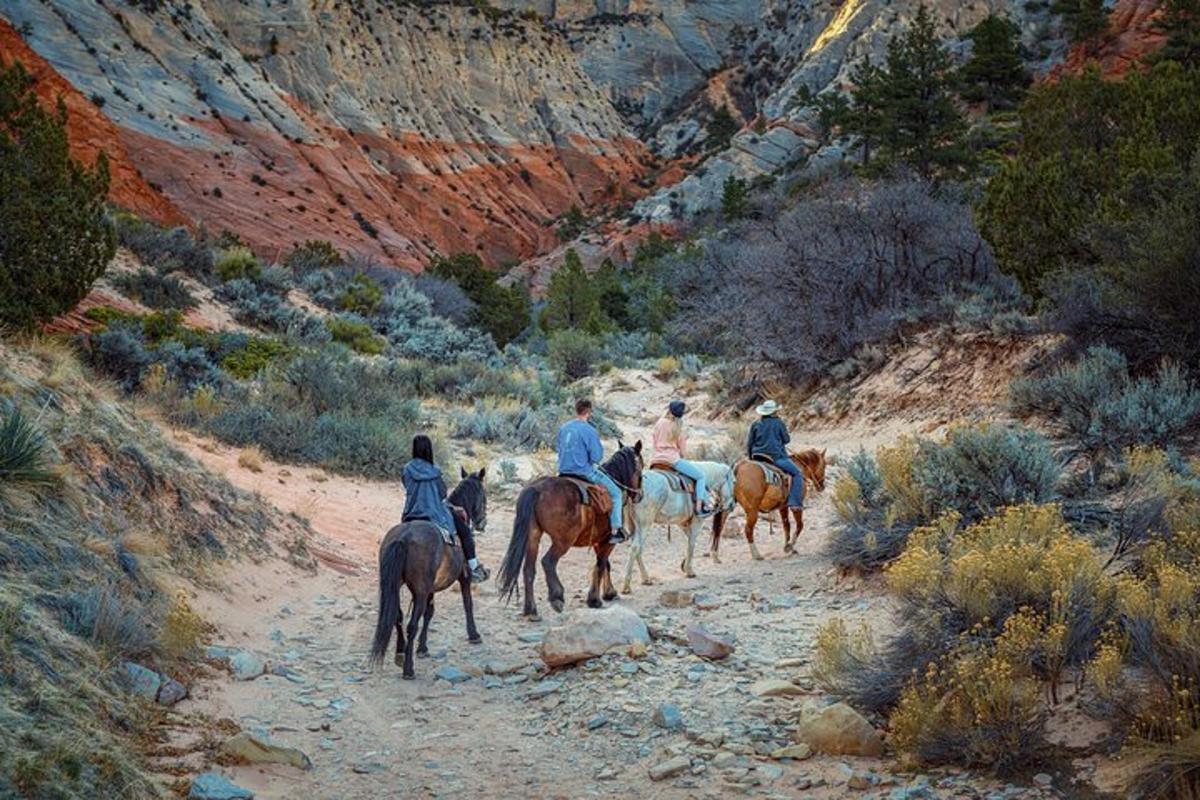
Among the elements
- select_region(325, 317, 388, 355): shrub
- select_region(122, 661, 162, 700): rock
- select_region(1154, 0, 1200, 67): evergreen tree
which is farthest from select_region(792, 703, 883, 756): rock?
select_region(1154, 0, 1200, 67): evergreen tree

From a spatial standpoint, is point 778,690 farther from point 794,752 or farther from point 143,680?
point 143,680

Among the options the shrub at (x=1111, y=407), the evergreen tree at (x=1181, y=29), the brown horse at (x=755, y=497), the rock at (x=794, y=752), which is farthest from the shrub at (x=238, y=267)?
the evergreen tree at (x=1181, y=29)

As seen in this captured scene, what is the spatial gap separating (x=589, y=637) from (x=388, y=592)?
5.03ft

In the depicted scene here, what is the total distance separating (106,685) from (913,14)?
8019 centimetres

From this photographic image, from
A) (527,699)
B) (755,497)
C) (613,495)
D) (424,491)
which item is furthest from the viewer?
(755,497)

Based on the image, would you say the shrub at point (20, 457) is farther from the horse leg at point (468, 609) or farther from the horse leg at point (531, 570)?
the horse leg at point (531, 570)

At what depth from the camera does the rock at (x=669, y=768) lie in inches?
209

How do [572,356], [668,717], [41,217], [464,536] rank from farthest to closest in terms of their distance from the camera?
[572,356], [41,217], [464,536], [668,717]

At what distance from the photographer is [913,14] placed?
74188mm

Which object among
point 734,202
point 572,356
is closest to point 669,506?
point 572,356

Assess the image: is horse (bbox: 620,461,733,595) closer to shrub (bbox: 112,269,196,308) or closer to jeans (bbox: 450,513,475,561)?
jeans (bbox: 450,513,475,561)

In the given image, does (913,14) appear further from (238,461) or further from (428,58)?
(238,461)

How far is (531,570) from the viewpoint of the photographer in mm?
8953

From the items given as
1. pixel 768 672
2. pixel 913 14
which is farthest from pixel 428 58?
pixel 768 672
